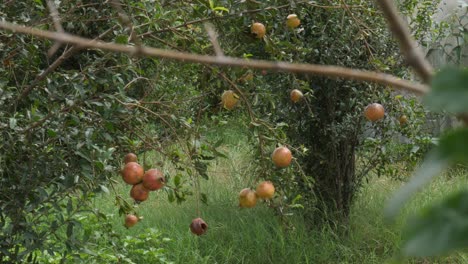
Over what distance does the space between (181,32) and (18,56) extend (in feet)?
2.02

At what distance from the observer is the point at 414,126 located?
3945mm

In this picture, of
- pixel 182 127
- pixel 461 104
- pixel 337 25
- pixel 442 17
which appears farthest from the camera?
pixel 442 17

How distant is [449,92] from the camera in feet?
0.84

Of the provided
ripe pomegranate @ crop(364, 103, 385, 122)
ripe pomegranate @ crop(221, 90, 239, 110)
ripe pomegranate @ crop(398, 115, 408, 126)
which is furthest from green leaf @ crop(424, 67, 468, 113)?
ripe pomegranate @ crop(398, 115, 408, 126)

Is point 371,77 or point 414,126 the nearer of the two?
point 371,77

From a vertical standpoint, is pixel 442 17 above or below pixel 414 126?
below

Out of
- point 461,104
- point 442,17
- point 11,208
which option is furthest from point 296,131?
point 461,104

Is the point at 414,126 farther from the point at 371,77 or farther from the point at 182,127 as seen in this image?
the point at 371,77

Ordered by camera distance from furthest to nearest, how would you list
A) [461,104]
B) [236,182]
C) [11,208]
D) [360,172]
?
[236,182] < [360,172] < [11,208] < [461,104]

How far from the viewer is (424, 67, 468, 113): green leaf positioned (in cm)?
25

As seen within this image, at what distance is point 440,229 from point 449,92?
0.16ft

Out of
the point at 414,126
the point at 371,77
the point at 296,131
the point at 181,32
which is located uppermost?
the point at 371,77

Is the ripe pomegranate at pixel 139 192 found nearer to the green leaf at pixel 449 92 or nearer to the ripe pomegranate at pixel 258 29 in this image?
the ripe pomegranate at pixel 258 29

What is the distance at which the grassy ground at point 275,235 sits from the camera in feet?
13.1
